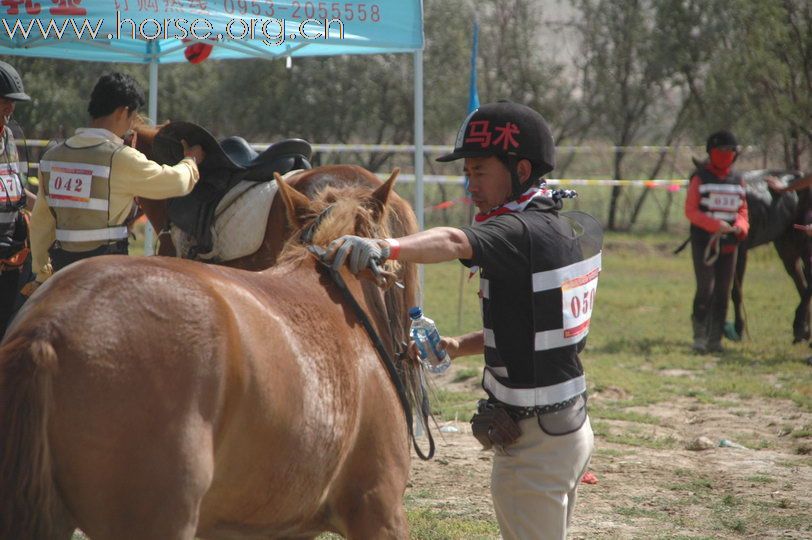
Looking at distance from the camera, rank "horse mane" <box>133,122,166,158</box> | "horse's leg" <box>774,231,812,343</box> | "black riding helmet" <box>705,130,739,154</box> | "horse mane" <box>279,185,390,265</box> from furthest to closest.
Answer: "horse's leg" <box>774,231,812,343</box> → "black riding helmet" <box>705,130,739,154</box> → "horse mane" <box>133,122,166,158</box> → "horse mane" <box>279,185,390,265</box>

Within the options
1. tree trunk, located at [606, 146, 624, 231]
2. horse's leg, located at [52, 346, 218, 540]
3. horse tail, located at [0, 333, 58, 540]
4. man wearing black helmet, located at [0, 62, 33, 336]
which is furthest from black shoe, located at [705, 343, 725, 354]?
tree trunk, located at [606, 146, 624, 231]

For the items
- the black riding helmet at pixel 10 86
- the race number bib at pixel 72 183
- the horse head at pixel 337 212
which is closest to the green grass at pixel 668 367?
the horse head at pixel 337 212

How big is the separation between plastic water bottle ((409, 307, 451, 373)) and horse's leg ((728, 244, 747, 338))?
8.16m

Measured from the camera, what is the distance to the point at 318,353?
2.72 m

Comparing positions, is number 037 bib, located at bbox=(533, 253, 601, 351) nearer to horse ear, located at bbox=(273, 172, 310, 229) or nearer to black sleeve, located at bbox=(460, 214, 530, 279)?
black sleeve, located at bbox=(460, 214, 530, 279)

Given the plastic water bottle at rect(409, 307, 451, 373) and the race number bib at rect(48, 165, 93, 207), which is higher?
the race number bib at rect(48, 165, 93, 207)

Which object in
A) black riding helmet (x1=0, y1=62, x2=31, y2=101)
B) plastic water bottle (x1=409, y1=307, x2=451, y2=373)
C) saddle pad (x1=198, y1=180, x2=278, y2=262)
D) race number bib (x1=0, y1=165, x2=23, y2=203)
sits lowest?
plastic water bottle (x1=409, y1=307, x2=451, y2=373)

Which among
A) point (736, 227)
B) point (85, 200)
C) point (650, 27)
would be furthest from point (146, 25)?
point (650, 27)

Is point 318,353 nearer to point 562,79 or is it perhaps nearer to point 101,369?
point 101,369

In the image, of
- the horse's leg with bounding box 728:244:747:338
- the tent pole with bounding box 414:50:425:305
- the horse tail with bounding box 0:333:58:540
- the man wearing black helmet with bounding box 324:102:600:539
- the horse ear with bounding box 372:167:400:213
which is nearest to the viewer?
the horse tail with bounding box 0:333:58:540

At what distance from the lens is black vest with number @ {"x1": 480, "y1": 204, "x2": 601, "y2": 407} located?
9.44 ft

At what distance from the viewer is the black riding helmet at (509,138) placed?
2932 millimetres

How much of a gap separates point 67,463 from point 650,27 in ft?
74.5

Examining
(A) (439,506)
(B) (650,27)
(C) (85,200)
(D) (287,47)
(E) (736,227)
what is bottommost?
(A) (439,506)
